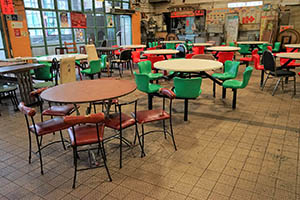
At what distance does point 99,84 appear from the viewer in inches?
109

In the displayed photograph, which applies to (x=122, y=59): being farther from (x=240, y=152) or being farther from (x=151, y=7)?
(x=151, y=7)

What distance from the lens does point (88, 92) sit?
2424 millimetres

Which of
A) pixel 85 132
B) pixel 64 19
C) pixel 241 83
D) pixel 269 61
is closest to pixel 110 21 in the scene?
pixel 64 19

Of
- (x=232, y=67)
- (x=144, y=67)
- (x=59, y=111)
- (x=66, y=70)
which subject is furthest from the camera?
(x=232, y=67)

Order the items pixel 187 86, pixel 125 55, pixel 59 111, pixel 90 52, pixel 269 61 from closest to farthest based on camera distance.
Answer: pixel 59 111
pixel 187 86
pixel 269 61
pixel 90 52
pixel 125 55

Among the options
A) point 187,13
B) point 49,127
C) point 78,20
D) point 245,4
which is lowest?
point 49,127

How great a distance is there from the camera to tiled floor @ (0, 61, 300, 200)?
206cm

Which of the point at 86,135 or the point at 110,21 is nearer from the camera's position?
the point at 86,135

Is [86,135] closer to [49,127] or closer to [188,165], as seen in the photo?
[49,127]

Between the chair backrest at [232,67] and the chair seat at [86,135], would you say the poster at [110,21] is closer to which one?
the chair backrest at [232,67]

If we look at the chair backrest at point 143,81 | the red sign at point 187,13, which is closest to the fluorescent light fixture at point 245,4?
the red sign at point 187,13

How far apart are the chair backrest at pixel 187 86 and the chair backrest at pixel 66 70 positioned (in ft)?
6.92

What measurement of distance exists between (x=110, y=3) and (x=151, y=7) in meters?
3.83

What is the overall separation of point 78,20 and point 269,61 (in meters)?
7.63
